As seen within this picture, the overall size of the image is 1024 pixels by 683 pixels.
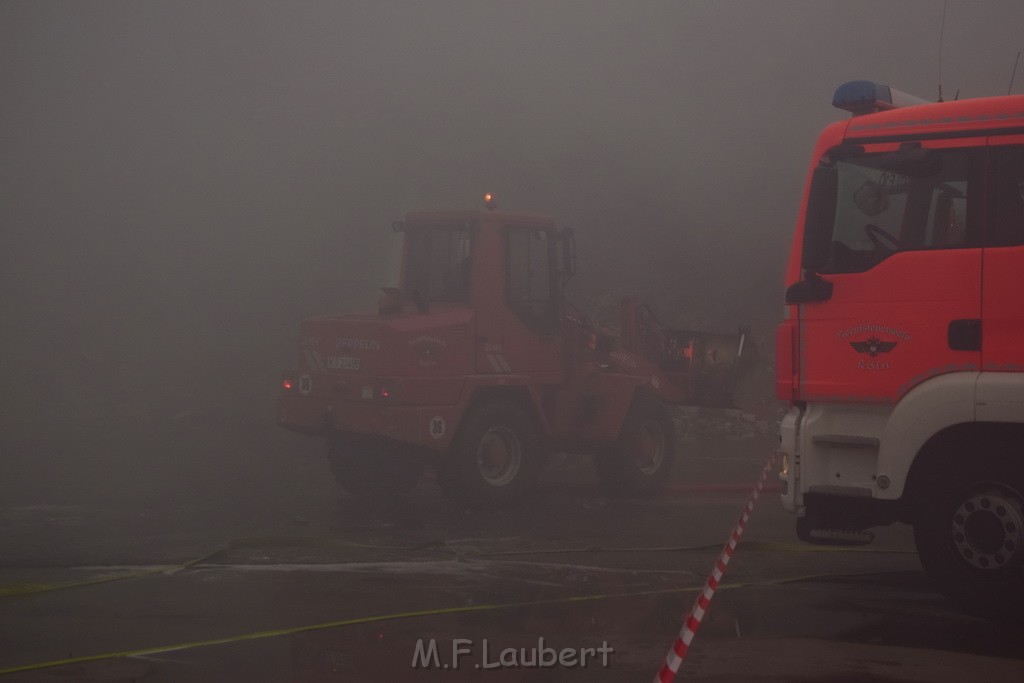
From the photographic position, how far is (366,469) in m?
11.0

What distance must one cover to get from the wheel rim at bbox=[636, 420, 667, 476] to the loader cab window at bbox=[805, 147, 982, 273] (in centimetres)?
533

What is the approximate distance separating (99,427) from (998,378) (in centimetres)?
1372

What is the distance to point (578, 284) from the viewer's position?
21578 mm

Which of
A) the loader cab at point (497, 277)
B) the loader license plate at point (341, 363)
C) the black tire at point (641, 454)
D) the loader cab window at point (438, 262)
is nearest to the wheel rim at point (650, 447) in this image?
the black tire at point (641, 454)

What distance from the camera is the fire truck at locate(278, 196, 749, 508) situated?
10.1 meters

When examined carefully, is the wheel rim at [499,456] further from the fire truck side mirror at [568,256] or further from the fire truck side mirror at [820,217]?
the fire truck side mirror at [820,217]

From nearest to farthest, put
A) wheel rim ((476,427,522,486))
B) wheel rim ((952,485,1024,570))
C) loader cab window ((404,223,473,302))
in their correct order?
1. wheel rim ((952,485,1024,570))
2. wheel rim ((476,427,522,486))
3. loader cab window ((404,223,473,302))

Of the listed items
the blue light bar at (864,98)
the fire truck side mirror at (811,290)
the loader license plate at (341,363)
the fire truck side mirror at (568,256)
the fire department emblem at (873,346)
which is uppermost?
the blue light bar at (864,98)

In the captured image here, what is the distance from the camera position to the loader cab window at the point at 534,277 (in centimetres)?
1081

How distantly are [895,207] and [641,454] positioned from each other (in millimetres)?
5542

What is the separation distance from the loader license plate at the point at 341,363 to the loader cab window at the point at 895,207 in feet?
15.7

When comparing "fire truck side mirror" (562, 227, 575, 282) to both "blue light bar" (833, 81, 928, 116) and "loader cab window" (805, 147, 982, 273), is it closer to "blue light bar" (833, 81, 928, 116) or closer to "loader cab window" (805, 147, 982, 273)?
"blue light bar" (833, 81, 928, 116)

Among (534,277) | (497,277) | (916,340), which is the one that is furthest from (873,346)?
(534,277)

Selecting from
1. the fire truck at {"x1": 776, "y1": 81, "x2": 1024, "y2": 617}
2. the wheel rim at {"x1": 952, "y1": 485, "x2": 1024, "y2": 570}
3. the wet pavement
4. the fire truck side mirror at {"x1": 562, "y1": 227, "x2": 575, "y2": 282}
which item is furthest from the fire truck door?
the fire truck side mirror at {"x1": 562, "y1": 227, "x2": 575, "y2": 282}
